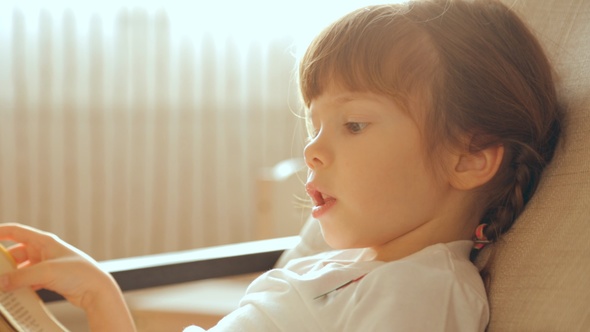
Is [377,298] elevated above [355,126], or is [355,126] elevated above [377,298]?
[355,126]

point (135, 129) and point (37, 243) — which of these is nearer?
point (37, 243)

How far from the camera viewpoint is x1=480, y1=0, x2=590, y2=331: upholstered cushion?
829mm

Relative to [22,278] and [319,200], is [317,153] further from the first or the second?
[22,278]

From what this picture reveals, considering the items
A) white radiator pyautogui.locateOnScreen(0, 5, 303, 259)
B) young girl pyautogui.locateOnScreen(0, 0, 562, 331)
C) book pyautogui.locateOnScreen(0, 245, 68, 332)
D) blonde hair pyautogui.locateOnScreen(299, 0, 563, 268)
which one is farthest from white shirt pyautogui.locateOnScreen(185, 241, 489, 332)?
white radiator pyautogui.locateOnScreen(0, 5, 303, 259)

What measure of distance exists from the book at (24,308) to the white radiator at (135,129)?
200 cm

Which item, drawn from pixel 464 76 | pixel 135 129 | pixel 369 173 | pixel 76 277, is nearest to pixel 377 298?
pixel 369 173

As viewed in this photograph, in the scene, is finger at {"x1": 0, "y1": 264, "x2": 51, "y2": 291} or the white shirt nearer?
the white shirt

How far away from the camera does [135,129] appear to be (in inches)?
122

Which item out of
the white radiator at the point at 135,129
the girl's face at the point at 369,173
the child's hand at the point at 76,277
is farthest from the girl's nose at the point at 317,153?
the white radiator at the point at 135,129

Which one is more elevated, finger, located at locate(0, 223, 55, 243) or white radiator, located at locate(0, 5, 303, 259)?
finger, located at locate(0, 223, 55, 243)

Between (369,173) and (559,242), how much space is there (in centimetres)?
22

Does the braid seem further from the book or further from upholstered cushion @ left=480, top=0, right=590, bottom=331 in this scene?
the book

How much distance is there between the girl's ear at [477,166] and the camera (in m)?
0.95

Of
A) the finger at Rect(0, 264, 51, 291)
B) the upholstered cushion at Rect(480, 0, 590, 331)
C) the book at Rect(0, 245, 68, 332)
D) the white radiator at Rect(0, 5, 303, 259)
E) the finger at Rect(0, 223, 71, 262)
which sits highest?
the upholstered cushion at Rect(480, 0, 590, 331)
